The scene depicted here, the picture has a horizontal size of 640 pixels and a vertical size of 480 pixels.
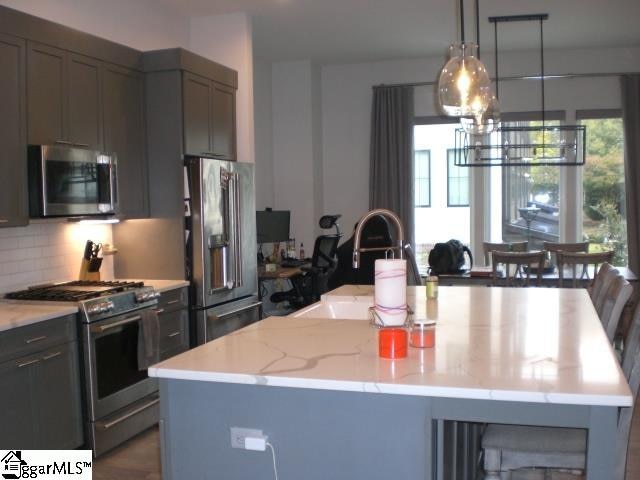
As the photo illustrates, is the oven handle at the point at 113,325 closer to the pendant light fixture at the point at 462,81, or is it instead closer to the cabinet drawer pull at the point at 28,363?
the cabinet drawer pull at the point at 28,363

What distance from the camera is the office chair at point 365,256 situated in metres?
5.59

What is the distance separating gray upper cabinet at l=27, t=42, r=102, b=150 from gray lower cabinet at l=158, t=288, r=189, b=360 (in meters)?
1.04

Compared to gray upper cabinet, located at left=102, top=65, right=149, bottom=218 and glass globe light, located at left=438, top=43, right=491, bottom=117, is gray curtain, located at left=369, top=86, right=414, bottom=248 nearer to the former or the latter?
gray upper cabinet, located at left=102, top=65, right=149, bottom=218

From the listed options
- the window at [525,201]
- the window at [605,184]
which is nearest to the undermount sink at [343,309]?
the window at [525,201]

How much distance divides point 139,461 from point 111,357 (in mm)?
581

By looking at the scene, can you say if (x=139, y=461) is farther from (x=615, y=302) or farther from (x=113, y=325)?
(x=615, y=302)

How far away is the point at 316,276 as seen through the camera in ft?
21.8

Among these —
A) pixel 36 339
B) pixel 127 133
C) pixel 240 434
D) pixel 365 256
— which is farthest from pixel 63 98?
pixel 365 256

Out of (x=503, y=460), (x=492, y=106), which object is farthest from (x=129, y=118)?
(x=503, y=460)

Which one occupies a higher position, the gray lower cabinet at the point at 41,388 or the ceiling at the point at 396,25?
the ceiling at the point at 396,25

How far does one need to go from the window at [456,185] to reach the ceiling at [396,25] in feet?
4.16

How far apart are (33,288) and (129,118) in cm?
127

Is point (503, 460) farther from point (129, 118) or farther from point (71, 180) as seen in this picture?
point (129, 118)

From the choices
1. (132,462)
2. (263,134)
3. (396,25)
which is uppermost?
(396,25)
